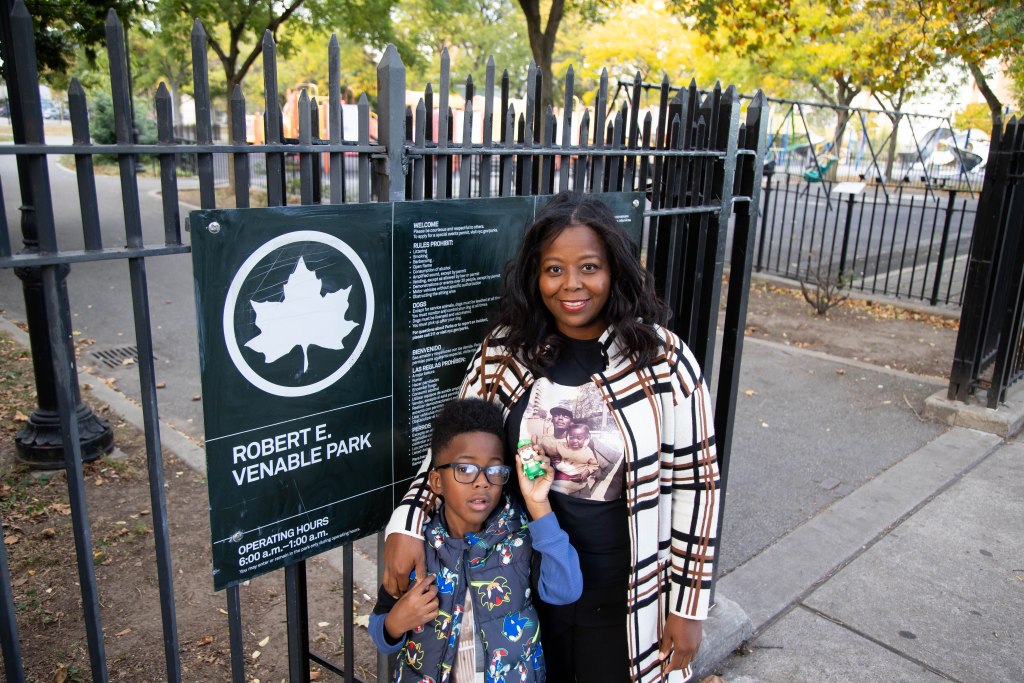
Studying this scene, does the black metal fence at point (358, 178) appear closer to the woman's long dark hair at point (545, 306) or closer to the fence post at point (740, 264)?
the fence post at point (740, 264)

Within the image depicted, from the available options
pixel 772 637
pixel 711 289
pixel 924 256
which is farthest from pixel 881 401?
pixel 924 256

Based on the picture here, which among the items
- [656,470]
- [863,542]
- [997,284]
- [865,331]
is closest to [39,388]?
[656,470]

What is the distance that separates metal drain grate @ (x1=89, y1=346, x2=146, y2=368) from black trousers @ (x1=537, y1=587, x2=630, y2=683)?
589cm

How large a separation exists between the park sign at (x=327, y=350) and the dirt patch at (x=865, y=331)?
708 cm

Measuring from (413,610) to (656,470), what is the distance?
78 centimetres

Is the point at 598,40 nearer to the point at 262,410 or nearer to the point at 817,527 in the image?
the point at 817,527

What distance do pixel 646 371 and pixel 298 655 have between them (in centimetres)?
134

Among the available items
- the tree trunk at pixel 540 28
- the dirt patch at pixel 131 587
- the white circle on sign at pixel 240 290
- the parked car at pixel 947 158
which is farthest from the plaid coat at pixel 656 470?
the parked car at pixel 947 158

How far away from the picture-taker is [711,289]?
3318mm

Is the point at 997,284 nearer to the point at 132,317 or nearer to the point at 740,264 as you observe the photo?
the point at 740,264

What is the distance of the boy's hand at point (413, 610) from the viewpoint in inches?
80.4

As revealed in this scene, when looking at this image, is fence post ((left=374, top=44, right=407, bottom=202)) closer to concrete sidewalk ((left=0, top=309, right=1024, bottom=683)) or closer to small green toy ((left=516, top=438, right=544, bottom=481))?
small green toy ((left=516, top=438, right=544, bottom=481))

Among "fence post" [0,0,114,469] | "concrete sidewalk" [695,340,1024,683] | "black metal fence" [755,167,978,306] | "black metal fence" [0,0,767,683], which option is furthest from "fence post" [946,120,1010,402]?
"fence post" [0,0,114,469]

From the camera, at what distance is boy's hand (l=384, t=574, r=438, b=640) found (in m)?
2.04
